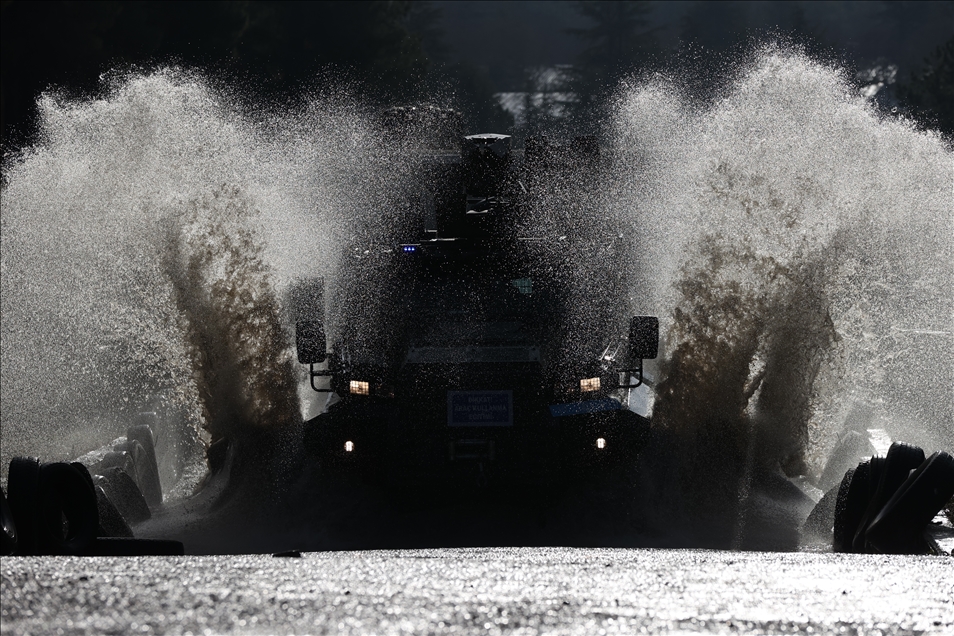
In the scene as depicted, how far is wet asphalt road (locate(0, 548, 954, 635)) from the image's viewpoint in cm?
139

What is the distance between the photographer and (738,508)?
8.84 m

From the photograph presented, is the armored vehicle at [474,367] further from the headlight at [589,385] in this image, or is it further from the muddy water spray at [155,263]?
the muddy water spray at [155,263]

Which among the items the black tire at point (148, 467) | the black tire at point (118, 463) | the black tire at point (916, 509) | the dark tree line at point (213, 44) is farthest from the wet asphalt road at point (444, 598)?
the dark tree line at point (213, 44)

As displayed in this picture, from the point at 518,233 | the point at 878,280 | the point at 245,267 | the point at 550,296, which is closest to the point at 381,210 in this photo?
the point at 245,267

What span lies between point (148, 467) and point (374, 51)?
35858 mm

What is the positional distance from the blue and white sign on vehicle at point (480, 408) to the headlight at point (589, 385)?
0.67m

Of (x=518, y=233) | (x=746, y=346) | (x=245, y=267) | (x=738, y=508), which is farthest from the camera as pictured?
(x=245, y=267)

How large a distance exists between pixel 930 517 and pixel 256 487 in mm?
6552

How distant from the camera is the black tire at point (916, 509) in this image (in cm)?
377

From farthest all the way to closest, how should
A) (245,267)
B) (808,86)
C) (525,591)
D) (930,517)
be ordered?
(808,86)
(245,267)
(930,517)
(525,591)

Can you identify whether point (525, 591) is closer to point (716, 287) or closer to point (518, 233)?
point (518, 233)

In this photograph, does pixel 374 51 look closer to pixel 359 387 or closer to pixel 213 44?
pixel 213 44

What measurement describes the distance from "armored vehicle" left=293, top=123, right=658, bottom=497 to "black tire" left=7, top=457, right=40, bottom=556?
485 centimetres

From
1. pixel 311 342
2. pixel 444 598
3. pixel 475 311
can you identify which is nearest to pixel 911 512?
pixel 444 598
